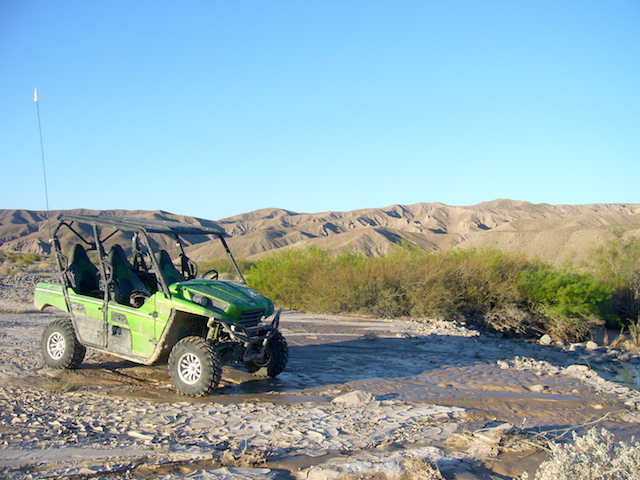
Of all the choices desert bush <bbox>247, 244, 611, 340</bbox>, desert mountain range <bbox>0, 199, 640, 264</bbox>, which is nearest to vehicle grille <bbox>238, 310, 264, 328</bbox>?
desert bush <bbox>247, 244, 611, 340</bbox>

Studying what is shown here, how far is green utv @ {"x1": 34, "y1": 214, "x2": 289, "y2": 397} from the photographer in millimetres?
7617

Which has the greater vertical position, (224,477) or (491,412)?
(224,477)

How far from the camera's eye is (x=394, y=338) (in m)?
14.0

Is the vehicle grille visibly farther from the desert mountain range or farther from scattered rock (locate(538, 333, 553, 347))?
the desert mountain range

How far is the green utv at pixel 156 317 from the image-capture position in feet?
25.0

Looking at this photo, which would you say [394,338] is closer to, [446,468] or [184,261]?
[184,261]

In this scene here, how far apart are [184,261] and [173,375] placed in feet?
9.51

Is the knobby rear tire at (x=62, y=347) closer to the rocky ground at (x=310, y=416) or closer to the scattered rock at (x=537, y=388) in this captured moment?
the rocky ground at (x=310, y=416)

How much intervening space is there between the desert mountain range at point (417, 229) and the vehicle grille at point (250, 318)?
28235 mm

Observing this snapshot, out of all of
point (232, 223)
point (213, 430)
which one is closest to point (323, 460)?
point (213, 430)

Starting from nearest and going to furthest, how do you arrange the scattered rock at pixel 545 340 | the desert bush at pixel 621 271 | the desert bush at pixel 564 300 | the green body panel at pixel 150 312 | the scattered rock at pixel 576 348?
the green body panel at pixel 150 312
the scattered rock at pixel 576 348
the scattered rock at pixel 545 340
the desert bush at pixel 564 300
the desert bush at pixel 621 271

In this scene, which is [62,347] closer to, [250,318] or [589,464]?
[250,318]

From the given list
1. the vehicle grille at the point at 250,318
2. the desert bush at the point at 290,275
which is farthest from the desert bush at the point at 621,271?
Result: the vehicle grille at the point at 250,318

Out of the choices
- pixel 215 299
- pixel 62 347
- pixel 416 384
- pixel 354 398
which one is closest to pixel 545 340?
pixel 416 384
